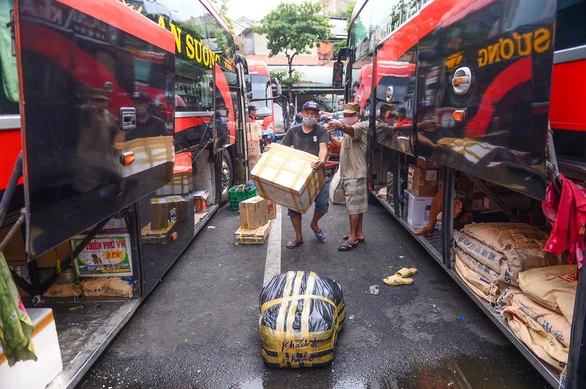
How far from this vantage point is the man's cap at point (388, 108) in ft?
15.0

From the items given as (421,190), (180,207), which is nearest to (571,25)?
(421,190)

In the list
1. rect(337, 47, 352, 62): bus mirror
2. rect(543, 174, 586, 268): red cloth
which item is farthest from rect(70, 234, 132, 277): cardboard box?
rect(337, 47, 352, 62): bus mirror

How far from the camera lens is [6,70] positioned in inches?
70.7

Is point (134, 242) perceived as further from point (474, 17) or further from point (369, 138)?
point (369, 138)

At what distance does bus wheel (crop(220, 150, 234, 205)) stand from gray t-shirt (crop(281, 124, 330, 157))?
8.04ft

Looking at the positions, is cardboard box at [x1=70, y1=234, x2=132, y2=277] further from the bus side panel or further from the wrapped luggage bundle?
the bus side panel

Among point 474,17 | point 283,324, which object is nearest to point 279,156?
point 283,324

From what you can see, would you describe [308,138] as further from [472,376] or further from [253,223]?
[472,376]

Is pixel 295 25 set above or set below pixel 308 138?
above

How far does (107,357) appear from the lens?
9.71 ft

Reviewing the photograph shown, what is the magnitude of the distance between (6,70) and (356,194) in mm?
3839

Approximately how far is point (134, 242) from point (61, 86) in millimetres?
1806

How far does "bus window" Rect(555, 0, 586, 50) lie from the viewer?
219 cm

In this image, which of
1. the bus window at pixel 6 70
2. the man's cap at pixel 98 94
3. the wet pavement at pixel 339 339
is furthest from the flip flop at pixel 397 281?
the bus window at pixel 6 70
